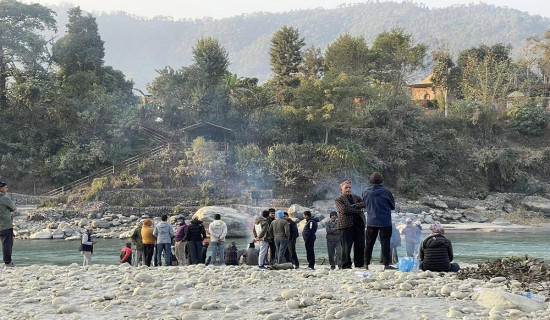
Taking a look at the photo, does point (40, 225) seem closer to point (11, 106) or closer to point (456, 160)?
point (11, 106)

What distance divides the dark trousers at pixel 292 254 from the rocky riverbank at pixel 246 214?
1533cm

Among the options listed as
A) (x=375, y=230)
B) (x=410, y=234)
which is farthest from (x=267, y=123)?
(x=375, y=230)

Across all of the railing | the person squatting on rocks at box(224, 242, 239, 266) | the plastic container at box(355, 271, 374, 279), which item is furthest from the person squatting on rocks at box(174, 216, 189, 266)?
the railing

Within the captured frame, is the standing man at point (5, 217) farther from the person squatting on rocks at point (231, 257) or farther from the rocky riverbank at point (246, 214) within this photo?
the rocky riverbank at point (246, 214)

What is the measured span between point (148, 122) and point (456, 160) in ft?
87.4

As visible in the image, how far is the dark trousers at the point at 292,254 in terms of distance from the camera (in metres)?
13.4

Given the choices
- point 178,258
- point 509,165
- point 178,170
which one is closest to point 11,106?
point 178,170

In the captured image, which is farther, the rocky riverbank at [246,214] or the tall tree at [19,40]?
the tall tree at [19,40]

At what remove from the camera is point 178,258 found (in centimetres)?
1490

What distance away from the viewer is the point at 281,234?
42.8ft

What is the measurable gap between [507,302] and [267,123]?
40.4 m

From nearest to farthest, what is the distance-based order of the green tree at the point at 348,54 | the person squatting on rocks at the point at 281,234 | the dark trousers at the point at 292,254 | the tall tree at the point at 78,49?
the person squatting on rocks at the point at 281,234
the dark trousers at the point at 292,254
the tall tree at the point at 78,49
the green tree at the point at 348,54

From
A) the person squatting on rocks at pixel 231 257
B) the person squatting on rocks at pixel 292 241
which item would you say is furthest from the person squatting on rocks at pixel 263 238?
the person squatting on rocks at pixel 231 257

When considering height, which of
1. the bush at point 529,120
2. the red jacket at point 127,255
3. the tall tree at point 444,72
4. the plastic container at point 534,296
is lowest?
the plastic container at point 534,296
